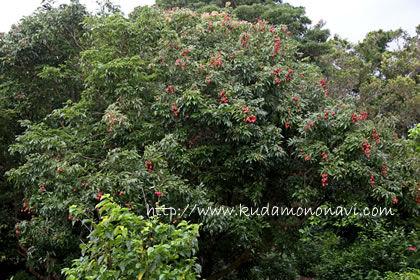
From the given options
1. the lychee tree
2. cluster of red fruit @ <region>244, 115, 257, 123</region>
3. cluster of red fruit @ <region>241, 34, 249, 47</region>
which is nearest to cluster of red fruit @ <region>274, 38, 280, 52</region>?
the lychee tree

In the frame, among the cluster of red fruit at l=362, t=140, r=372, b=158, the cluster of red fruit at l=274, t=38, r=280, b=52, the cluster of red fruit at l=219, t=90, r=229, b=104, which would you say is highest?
the cluster of red fruit at l=274, t=38, r=280, b=52

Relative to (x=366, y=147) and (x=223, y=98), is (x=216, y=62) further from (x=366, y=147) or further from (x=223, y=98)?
(x=366, y=147)

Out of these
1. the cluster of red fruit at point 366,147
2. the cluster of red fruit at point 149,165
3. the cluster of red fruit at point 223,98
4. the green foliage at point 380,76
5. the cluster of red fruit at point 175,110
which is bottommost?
the cluster of red fruit at point 149,165

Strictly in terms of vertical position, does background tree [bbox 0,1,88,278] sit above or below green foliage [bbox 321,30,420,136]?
below

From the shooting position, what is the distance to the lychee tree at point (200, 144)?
191 inches

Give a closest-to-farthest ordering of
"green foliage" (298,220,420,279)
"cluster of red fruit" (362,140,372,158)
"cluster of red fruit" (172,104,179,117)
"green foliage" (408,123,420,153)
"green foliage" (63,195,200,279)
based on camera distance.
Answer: "green foliage" (63,195,200,279) → "cluster of red fruit" (362,140,372,158) → "cluster of red fruit" (172,104,179,117) → "green foliage" (408,123,420,153) → "green foliage" (298,220,420,279)

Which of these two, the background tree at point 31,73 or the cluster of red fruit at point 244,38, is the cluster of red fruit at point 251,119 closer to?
the cluster of red fruit at point 244,38

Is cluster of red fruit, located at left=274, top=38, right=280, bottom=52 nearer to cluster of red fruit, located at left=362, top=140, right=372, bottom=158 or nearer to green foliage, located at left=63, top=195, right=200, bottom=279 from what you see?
cluster of red fruit, located at left=362, top=140, right=372, bottom=158

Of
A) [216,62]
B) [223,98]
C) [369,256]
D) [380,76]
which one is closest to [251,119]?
[223,98]

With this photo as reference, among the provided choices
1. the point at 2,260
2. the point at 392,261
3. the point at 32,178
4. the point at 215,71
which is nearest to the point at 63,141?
the point at 32,178

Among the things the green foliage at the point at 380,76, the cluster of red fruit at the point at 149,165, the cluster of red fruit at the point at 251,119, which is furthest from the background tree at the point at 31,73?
the green foliage at the point at 380,76

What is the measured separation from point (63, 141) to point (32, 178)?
0.62 m

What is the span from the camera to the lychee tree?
4.86m

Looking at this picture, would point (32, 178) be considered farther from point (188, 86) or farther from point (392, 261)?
point (392, 261)
